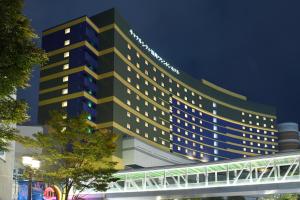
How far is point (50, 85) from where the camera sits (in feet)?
394

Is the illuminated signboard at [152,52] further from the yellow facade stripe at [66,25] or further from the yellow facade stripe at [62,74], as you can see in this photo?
the yellow facade stripe at [62,74]

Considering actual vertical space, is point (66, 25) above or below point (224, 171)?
above

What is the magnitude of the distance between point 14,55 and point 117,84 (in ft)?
334

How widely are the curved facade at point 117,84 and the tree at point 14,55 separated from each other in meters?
95.8

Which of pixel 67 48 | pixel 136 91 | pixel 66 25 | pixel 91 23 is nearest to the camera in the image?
pixel 67 48

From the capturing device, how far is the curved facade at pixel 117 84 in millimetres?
114912

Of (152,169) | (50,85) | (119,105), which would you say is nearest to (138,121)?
(119,105)

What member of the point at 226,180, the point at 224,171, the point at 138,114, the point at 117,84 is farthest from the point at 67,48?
the point at 226,180

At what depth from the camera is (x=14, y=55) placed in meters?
15.1

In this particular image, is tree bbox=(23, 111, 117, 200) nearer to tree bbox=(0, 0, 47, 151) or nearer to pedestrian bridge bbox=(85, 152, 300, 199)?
tree bbox=(0, 0, 47, 151)

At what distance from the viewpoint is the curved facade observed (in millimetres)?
114912

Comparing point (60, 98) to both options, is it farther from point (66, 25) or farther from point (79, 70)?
point (66, 25)

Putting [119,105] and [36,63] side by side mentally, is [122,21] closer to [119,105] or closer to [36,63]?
[119,105]

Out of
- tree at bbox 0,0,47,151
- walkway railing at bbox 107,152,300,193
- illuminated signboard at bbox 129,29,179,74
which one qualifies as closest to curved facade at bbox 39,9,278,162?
illuminated signboard at bbox 129,29,179,74
